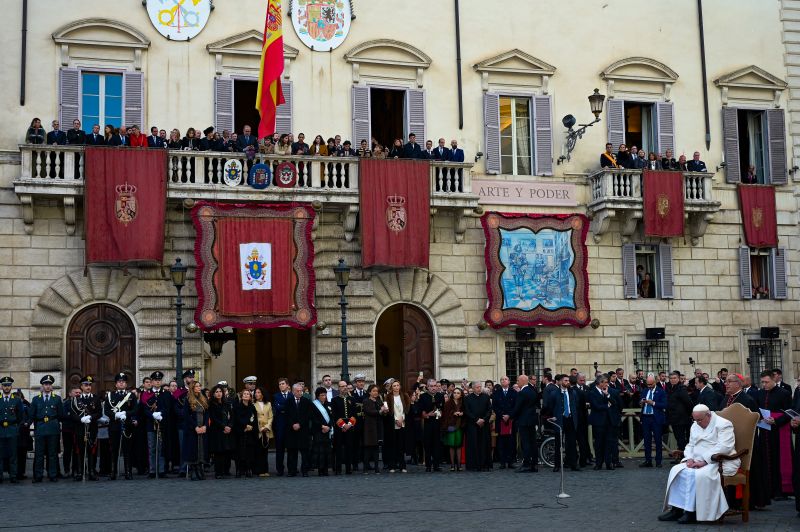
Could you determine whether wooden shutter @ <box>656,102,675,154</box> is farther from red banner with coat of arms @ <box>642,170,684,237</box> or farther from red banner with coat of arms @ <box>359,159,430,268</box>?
red banner with coat of arms @ <box>359,159,430,268</box>

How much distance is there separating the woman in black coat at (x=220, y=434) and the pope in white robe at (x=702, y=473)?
915cm

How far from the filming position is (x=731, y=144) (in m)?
31.8

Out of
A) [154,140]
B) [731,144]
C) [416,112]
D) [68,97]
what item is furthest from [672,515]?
[731,144]

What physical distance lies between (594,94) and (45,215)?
45.6ft

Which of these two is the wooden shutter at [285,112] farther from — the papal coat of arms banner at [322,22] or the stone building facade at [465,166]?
the papal coat of arms banner at [322,22]

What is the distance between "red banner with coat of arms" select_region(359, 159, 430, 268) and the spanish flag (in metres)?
2.69

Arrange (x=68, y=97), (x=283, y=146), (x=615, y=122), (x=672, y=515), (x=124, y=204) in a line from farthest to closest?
(x=615, y=122) → (x=283, y=146) → (x=68, y=97) → (x=124, y=204) → (x=672, y=515)

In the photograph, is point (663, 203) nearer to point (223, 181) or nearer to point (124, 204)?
point (223, 181)

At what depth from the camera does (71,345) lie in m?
26.5

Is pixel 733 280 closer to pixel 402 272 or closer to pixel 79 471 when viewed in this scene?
pixel 402 272

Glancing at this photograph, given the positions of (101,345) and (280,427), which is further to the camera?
(101,345)

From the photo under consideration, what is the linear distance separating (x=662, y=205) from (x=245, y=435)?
13.7m

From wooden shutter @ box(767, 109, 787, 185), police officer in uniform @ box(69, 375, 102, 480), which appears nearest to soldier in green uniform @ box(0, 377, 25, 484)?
police officer in uniform @ box(69, 375, 102, 480)

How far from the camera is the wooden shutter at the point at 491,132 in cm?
2969
